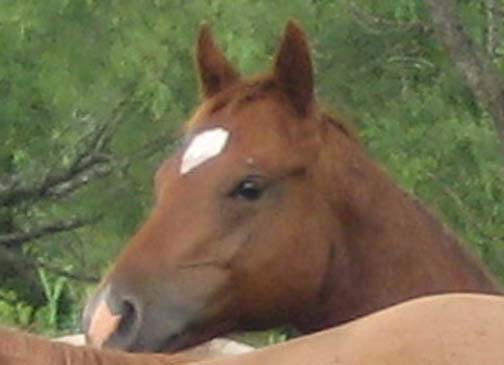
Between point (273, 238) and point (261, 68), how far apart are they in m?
3.87

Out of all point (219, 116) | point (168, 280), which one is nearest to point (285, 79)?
point (219, 116)

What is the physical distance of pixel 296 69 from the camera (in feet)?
17.8

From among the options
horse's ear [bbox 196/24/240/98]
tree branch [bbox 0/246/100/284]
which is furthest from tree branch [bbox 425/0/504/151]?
tree branch [bbox 0/246/100/284]

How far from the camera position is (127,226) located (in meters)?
11.3

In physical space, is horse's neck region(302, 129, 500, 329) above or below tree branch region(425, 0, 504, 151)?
above

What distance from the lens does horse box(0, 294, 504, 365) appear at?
11.1 ft

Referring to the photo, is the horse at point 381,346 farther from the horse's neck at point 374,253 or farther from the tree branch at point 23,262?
the tree branch at point 23,262

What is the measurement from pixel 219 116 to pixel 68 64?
5223mm

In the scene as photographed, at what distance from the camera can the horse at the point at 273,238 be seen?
514 cm

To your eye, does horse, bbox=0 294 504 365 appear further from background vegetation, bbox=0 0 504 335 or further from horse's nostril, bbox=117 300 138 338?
background vegetation, bbox=0 0 504 335

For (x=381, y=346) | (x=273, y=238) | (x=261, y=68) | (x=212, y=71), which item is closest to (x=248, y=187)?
(x=273, y=238)

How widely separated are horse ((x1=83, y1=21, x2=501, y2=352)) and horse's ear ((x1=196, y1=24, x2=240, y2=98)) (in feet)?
0.61

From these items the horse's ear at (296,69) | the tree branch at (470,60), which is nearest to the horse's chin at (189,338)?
the horse's ear at (296,69)

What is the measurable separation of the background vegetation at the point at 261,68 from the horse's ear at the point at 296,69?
337 centimetres
